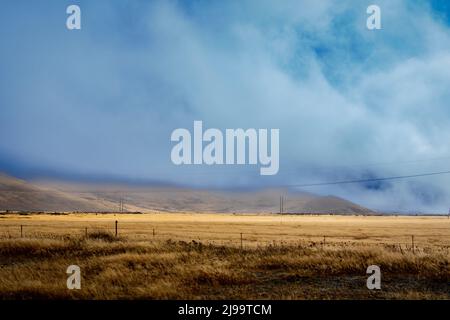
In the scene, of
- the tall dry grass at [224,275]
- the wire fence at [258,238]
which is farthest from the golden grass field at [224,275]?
the wire fence at [258,238]

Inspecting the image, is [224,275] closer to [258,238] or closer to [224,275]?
[224,275]

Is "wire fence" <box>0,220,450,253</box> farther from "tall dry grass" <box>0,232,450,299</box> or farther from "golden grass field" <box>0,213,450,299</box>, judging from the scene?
"golden grass field" <box>0,213,450,299</box>

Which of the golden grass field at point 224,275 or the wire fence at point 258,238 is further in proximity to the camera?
the wire fence at point 258,238

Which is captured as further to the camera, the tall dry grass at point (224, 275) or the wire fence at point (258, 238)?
the wire fence at point (258, 238)

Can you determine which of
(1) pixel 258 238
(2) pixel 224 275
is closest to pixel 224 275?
(2) pixel 224 275

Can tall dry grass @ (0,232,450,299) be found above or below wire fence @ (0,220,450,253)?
above

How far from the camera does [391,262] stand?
16.0 m

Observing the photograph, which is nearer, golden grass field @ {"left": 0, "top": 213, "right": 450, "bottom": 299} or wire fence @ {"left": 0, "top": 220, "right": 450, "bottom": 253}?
golden grass field @ {"left": 0, "top": 213, "right": 450, "bottom": 299}

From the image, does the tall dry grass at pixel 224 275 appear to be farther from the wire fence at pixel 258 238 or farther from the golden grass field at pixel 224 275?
the wire fence at pixel 258 238

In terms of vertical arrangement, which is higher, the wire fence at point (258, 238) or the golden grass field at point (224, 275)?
the golden grass field at point (224, 275)

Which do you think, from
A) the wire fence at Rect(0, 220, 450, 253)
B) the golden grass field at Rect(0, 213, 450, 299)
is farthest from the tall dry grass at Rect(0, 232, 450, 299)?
the wire fence at Rect(0, 220, 450, 253)

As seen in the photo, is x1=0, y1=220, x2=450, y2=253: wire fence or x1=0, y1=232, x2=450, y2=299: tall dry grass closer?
x1=0, y1=232, x2=450, y2=299: tall dry grass
